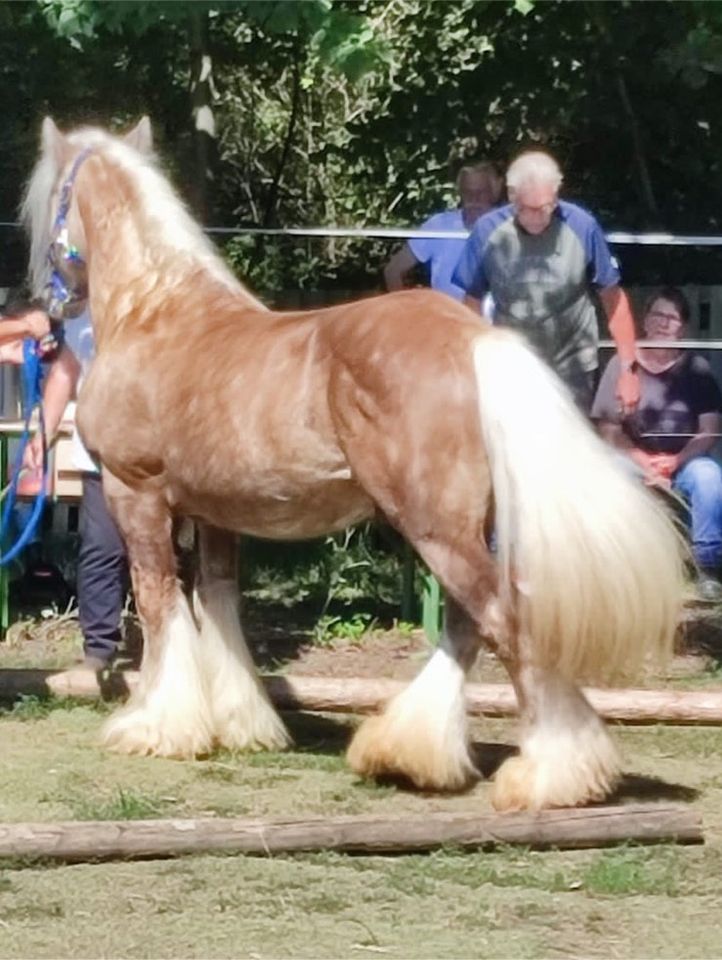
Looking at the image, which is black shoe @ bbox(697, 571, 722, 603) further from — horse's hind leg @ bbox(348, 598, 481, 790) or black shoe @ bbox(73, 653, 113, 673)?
horse's hind leg @ bbox(348, 598, 481, 790)

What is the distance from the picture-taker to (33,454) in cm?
847

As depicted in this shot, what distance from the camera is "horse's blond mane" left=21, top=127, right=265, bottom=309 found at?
284 inches

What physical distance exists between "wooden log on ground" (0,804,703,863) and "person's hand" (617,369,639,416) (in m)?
3.12

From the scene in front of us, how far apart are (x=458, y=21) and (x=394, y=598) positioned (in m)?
3.95

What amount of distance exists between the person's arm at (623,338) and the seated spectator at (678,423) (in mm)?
538

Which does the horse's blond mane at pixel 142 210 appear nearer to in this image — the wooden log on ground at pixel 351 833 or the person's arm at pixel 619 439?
the person's arm at pixel 619 439

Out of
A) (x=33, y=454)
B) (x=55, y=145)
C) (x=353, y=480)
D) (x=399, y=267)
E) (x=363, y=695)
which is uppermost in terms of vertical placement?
(x=55, y=145)

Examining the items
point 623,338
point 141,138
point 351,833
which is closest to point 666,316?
point 623,338

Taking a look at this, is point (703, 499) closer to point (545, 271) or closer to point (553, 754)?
point (545, 271)

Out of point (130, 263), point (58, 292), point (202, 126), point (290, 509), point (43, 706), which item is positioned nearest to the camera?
point (290, 509)

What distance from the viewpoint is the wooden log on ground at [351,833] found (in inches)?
207

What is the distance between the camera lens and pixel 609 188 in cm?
1296

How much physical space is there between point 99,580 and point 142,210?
1852 mm

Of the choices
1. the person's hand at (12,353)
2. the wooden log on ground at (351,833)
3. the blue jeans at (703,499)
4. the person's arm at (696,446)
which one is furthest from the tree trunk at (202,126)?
the wooden log on ground at (351,833)
